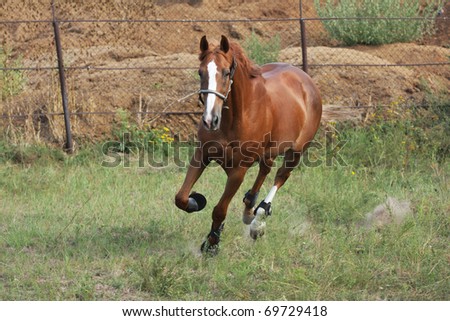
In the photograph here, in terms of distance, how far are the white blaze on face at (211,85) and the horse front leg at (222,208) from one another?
35.7 inches

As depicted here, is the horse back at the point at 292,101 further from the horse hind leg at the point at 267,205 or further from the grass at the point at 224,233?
the grass at the point at 224,233

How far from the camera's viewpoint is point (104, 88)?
11.8m

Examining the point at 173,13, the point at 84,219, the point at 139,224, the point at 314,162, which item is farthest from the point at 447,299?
the point at 173,13

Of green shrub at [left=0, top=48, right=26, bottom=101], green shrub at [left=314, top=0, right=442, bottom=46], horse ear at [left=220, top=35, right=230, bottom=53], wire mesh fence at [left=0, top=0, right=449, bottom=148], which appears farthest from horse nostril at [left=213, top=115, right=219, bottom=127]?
green shrub at [left=314, top=0, right=442, bottom=46]

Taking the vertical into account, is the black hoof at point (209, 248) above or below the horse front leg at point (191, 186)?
below

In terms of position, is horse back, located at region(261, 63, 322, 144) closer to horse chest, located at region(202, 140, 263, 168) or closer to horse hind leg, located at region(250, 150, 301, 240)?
horse hind leg, located at region(250, 150, 301, 240)

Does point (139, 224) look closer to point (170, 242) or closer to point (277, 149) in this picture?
point (170, 242)

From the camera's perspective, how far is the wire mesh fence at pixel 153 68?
11.4 meters

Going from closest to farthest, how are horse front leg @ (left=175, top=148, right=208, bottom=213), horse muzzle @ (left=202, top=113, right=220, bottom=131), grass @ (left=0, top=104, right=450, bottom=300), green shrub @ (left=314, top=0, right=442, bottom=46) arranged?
1. horse muzzle @ (left=202, top=113, right=220, bottom=131)
2. grass @ (left=0, top=104, right=450, bottom=300)
3. horse front leg @ (left=175, top=148, right=208, bottom=213)
4. green shrub @ (left=314, top=0, right=442, bottom=46)

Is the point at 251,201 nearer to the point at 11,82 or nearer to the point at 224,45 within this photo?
the point at 224,45

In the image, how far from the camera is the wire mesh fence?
1137cm

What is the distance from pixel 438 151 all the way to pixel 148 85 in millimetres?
4076

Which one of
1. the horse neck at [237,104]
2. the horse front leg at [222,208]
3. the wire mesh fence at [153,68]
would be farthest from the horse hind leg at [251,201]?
the wire mesh fence at [153,68]

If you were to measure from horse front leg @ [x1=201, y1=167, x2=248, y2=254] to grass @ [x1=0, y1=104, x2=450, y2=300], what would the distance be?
0.14m
